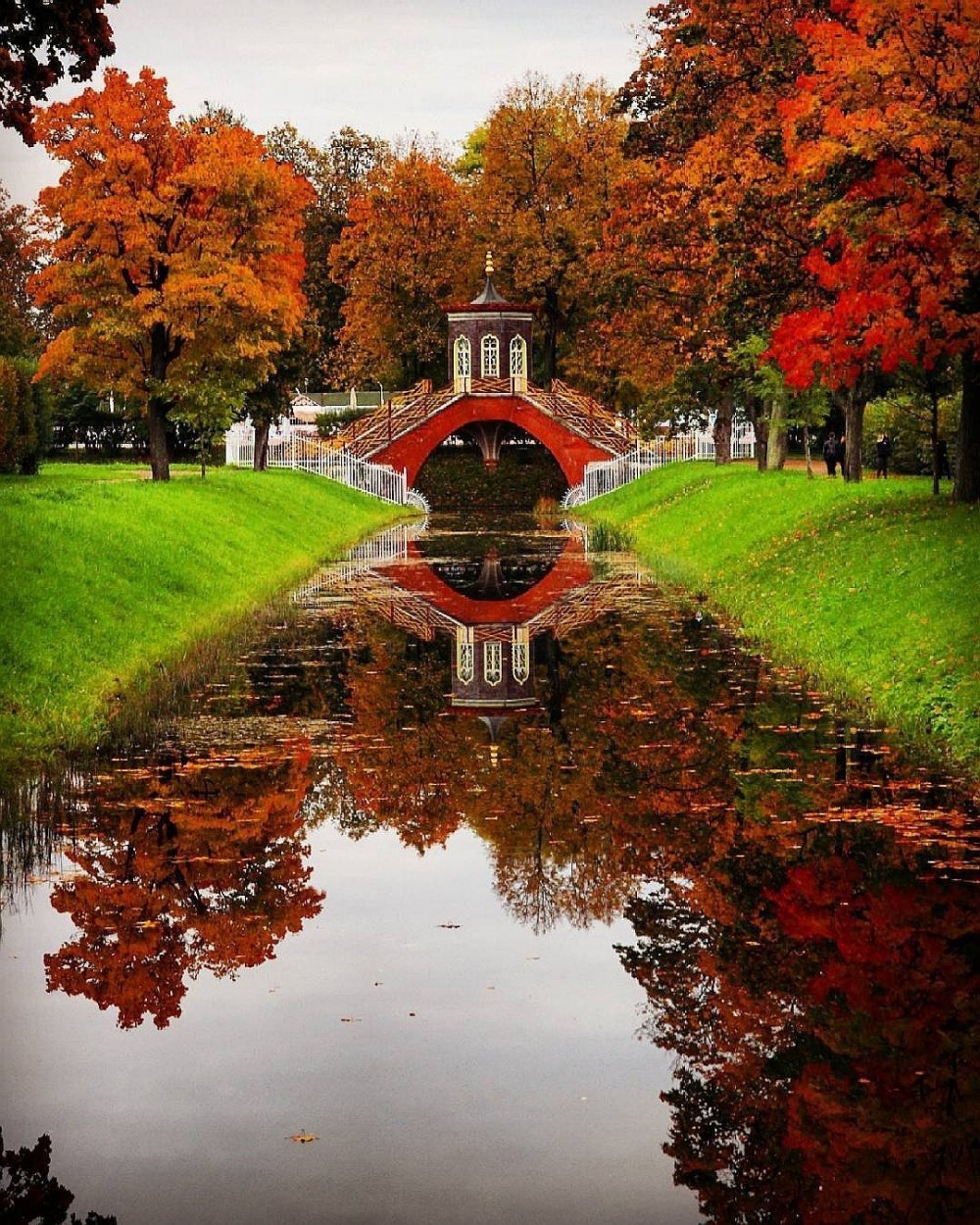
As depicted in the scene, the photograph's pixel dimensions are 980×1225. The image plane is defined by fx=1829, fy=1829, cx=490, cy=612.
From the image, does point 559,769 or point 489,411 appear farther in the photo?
point 489,411

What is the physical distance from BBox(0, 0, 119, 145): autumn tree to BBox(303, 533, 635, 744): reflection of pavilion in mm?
8703

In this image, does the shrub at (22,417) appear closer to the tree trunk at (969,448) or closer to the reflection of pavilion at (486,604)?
the reflection of pavilion at (486,604)

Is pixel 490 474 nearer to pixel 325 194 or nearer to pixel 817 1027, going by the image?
pixel 325 194

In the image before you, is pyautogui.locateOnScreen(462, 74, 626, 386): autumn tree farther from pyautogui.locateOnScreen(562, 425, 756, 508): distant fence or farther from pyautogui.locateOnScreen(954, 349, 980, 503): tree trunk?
pyautogui.locateOnScreen(954, 349, 980, 503): tree trunk

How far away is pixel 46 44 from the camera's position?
74.8 feet

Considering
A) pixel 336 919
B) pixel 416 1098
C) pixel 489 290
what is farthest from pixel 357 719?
pixel 489 290

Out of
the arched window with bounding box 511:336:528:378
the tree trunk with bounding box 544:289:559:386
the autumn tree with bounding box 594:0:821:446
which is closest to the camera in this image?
the autumn tree with bounding box 594:0:821:446

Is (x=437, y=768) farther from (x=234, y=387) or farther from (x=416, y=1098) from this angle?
→ (x=234, y=387)

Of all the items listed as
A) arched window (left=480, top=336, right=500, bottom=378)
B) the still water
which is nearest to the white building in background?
arched window (left=480, top=336, right=500, bottom=378)

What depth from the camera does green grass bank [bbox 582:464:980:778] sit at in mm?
17703

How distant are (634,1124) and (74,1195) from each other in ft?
7.62

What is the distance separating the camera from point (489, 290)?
75.8m

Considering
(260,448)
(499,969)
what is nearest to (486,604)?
(499,969)

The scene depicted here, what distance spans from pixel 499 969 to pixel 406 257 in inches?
2840
